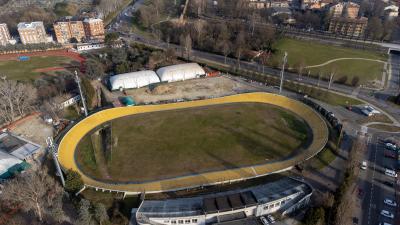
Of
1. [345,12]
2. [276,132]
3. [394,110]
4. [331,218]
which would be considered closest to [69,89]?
[276,132]

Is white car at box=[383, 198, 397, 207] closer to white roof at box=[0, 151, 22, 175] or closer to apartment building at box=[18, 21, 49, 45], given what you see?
white roof at box=[0, 151, 22, 175]

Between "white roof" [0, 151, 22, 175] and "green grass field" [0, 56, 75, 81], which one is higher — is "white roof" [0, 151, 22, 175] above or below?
below

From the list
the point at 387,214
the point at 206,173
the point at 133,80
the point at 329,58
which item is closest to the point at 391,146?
the point at 387,214

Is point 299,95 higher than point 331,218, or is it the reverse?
point 299,95

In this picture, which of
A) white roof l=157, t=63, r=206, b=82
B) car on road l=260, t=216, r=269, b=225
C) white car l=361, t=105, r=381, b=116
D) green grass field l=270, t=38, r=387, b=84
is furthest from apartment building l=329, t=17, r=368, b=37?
car on road l=260, t=216, r=269, b=225

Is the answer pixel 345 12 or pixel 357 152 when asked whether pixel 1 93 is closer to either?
pixel 357 152

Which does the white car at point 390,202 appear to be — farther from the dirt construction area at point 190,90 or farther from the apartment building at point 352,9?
the apartment building at point 352,9
